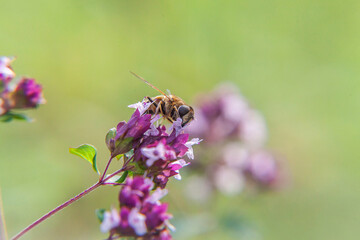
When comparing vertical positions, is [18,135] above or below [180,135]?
above

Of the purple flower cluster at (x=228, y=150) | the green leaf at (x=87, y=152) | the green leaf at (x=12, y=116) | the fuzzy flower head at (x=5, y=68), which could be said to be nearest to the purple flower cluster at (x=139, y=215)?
the green leaf at (x=87, y=152)

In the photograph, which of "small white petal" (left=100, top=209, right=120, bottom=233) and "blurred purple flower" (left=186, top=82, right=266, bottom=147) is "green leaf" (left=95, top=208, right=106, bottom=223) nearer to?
"small white petal" (left=100, top=209, right=120, bottom=233)

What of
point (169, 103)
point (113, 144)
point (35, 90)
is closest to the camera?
point (113, 144)

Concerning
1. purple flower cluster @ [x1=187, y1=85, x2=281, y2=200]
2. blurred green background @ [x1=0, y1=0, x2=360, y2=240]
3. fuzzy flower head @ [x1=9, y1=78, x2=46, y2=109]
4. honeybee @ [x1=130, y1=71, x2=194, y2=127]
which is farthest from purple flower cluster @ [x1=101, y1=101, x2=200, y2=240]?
blurred green background @ [x1=0, y1=0, x2=360, y2=240]

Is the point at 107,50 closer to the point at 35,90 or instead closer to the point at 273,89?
the point at 273,89

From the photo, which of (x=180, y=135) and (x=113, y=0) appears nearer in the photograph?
(x=180, y=135)

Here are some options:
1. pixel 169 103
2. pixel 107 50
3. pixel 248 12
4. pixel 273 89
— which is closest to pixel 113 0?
pixel 107 50

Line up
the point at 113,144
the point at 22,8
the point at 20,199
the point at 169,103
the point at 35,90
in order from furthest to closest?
the point at 22,8, the point at 20,199, the point at 169,103, the point at 35,90, the point at 113,144

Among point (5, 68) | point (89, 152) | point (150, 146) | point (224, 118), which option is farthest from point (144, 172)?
point (224, 118)
